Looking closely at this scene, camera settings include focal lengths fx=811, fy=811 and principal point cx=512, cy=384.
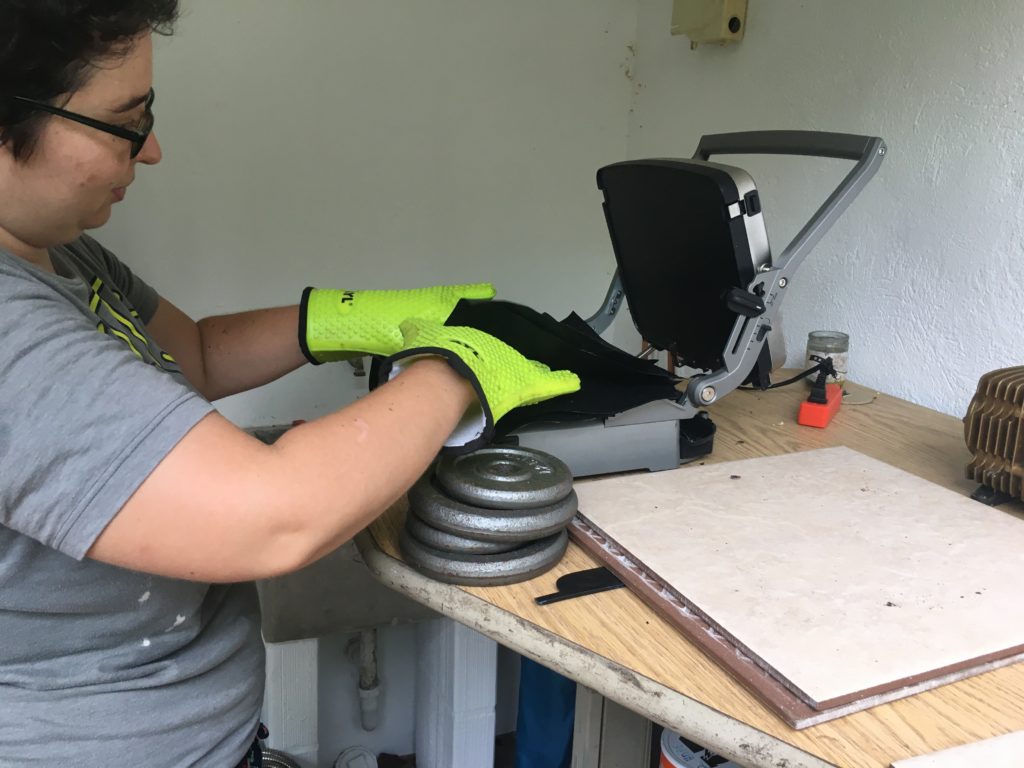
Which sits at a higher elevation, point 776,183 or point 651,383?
point 776,183

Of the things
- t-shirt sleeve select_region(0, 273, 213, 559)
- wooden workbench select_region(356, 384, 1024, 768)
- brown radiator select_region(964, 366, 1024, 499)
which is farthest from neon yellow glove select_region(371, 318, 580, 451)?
brown radiator select_region(964, 366, 1024, 499)

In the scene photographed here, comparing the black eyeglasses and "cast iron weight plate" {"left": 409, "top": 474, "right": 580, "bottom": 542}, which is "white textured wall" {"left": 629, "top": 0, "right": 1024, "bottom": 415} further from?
the black eyeglasses

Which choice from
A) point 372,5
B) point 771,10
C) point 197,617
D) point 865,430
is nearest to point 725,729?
point 197,617

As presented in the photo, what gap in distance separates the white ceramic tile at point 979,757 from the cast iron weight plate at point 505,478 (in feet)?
1.07

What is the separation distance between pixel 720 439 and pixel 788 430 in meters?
0.11

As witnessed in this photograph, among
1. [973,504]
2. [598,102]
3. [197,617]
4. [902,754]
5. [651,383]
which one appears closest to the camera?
[902,754]

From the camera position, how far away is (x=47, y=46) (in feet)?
1.75

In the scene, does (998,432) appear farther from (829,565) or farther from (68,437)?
(68,437)

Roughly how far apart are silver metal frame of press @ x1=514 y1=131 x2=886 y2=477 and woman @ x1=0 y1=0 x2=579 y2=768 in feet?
0.28

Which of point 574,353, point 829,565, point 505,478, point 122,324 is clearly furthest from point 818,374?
point 122,324

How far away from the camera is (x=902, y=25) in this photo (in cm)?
124

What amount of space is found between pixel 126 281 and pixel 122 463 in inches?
20.3

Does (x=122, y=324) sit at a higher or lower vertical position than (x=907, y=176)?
lower

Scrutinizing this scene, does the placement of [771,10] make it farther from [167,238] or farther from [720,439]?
[167,238]
